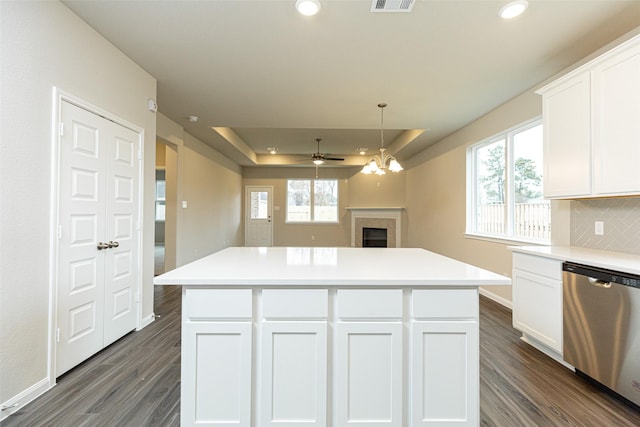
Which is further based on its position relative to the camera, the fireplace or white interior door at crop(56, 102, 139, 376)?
the fireplace

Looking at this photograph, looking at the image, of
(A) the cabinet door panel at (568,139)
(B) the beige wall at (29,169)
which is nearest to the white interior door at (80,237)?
(B) the beige wall at (29,169)

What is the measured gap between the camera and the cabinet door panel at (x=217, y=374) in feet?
5.03

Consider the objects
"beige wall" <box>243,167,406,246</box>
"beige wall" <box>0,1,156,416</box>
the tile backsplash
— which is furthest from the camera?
"beige wall" <box>243,167,406,246</box>

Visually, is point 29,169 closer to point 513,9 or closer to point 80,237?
point 80,237

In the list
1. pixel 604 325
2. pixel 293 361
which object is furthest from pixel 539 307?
pixel 293 361

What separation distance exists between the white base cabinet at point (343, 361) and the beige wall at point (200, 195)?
3897 millimetres

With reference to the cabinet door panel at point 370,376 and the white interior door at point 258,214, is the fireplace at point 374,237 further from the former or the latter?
the cabinet door panel at point 370,376

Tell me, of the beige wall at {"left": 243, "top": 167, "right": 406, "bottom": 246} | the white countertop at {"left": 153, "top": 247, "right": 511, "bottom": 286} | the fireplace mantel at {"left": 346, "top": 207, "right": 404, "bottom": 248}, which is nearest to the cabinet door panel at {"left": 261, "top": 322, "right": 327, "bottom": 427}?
the white countertop at {"left": 153, "top": 247, "right": 511, "bottom": 286}

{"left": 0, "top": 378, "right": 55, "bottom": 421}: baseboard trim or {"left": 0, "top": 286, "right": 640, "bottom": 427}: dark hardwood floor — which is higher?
{"left": 0, "top": 378, "right": 55, "bottom": 421}: baseboard trim

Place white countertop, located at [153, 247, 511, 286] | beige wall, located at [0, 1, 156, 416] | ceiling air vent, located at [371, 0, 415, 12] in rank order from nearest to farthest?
1. white countertop, located at [153, 247, 511, 286]
2. beige wall, located at [0, 1, 156, 416]
3. ceiling air vent, located at [371, 0, 415, 12]

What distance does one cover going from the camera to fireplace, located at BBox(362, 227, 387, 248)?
813 centimetres

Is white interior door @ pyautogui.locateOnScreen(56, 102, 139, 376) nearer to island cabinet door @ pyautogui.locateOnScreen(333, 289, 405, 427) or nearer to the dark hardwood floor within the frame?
the dark hardwood floor

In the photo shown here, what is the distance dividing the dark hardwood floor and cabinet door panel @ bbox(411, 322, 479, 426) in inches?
14.8

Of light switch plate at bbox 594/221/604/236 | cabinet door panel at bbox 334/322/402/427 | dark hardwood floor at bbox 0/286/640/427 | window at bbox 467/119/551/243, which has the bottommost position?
dark hardwood floor at bbox 0/286/640/427
